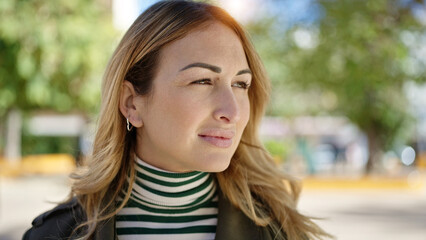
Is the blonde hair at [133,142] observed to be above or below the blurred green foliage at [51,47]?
below

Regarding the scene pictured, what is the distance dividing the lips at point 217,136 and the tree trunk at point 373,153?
15496 mm

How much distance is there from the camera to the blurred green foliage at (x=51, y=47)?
498 inches

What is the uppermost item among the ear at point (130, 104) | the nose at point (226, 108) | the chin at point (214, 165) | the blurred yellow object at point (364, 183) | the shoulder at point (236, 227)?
the blurred yellow object at point (364, 183)

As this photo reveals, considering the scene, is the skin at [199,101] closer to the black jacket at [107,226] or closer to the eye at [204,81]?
the eye at [204,81]

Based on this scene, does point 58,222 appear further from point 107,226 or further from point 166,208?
point 166,208

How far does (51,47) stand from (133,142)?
38.1ft

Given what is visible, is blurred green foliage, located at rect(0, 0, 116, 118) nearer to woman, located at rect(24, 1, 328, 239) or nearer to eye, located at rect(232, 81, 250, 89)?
woman, located at rect(24, 1, 328, 239)

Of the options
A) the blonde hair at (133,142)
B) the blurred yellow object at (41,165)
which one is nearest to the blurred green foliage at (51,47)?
the blurred yellow object at (41,165)

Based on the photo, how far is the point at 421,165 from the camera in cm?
1725

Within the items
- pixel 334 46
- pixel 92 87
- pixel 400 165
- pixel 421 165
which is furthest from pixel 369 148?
pixel 92 87

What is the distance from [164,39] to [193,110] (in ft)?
0.83

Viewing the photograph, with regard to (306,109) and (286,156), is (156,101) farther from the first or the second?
(306,109)

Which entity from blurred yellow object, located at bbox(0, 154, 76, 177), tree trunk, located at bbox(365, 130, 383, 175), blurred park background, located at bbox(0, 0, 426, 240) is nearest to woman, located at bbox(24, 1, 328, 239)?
blurred park background, located at bbox(0, 0, 426, 240)

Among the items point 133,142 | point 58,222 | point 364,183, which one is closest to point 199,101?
point 133,142
